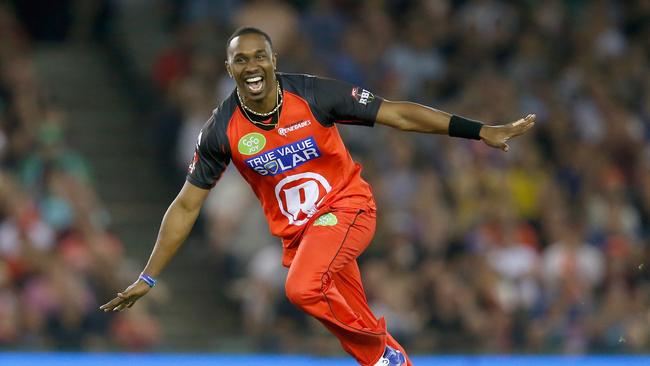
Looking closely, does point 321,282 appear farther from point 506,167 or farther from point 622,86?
point 622,86

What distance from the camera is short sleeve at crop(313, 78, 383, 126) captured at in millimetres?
7512

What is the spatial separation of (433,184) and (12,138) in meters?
3.77

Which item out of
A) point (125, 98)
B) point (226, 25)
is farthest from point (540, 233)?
point (125, 98)

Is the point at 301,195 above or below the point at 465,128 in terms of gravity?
below

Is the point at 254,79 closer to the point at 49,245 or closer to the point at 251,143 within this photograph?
the point at 251,143

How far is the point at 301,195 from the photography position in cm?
773

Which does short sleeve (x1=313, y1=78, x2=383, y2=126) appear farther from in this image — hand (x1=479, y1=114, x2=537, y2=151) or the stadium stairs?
the stadium stairs

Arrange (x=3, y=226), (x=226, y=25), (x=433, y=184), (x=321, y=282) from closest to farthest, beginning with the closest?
(x=321, y=282) → (x=3, y=226) → (x=433, y=184) → (x=226, y=25)

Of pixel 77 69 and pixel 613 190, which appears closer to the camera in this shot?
pixel 613 190

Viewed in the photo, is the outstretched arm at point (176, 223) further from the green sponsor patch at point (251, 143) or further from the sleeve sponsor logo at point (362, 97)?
the sleeve sponsor logo at point (362, 97)

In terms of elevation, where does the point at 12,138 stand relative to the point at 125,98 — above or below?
below

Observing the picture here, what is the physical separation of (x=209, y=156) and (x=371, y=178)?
499cm

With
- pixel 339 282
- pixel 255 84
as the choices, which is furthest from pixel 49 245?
pixel 255 84

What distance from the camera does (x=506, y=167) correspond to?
43.2ft
